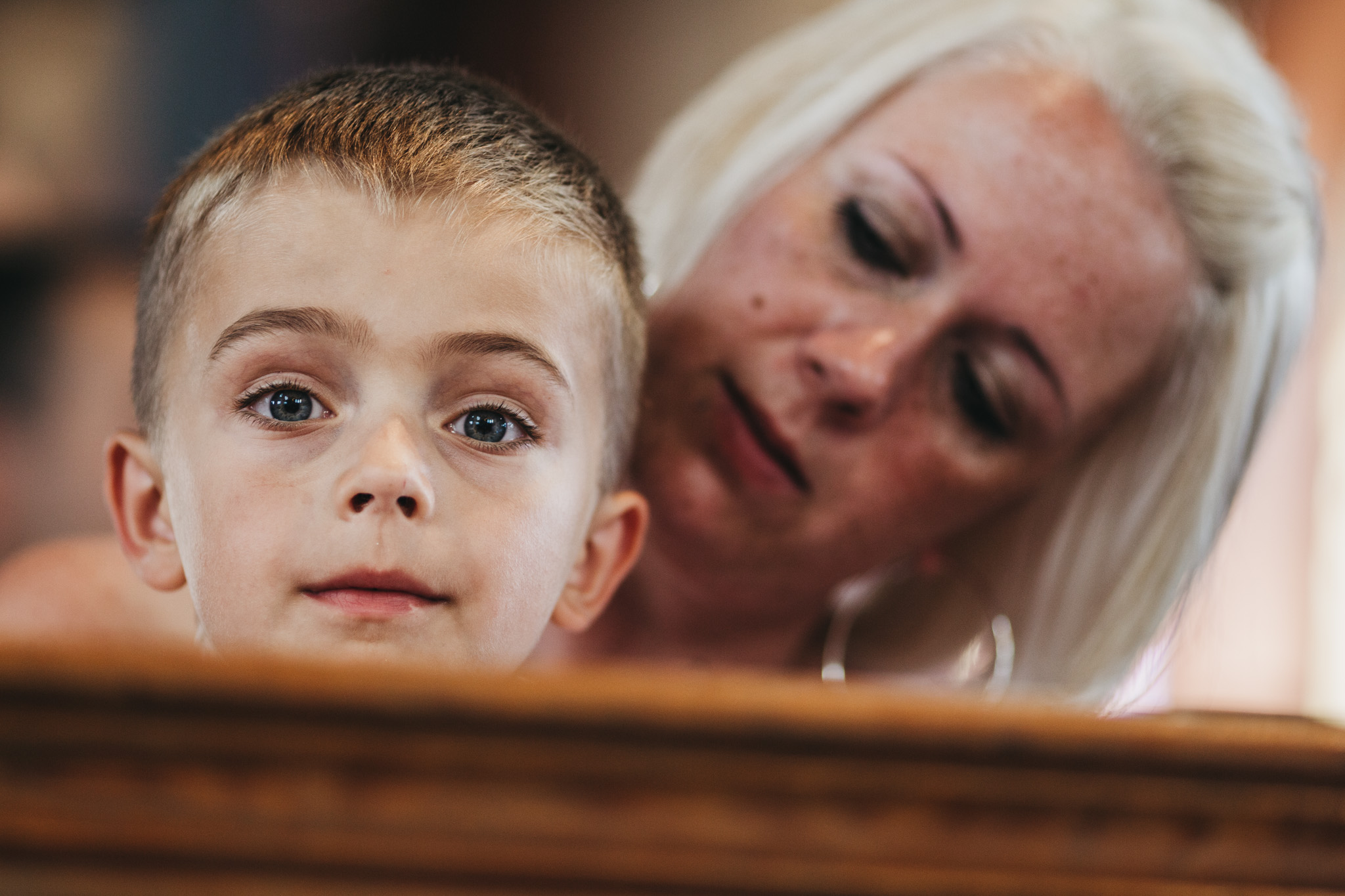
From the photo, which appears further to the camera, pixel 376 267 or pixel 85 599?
pixel 85 599

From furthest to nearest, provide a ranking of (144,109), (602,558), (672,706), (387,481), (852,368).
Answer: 1. (144,109)
2. (852,368)
3. (602,558)
4. (387,481)
5. (672,706)

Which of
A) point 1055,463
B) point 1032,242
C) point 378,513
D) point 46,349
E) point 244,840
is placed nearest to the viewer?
point 244,840

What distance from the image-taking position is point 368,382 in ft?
1.57

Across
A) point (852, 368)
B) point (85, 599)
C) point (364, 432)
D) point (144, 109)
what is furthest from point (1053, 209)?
point (144, 109)

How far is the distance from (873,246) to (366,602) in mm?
465

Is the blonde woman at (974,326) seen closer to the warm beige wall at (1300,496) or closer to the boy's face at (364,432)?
the boy's face at (364,432)

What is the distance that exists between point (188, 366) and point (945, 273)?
50 cm

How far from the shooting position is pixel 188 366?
20.0 inches

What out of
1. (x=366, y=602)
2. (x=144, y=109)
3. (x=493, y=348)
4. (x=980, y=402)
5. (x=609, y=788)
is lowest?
(x=609, y=788)

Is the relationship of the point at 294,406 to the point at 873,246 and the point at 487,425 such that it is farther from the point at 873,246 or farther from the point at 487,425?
the point at 873,246

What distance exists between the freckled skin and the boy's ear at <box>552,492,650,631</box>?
6.2 inches

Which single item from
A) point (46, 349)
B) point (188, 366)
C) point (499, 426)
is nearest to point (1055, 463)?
point (499, 426)

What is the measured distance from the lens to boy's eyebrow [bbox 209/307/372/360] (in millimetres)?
474

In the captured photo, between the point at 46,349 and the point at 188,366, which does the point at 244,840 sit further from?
the point at 46,349
